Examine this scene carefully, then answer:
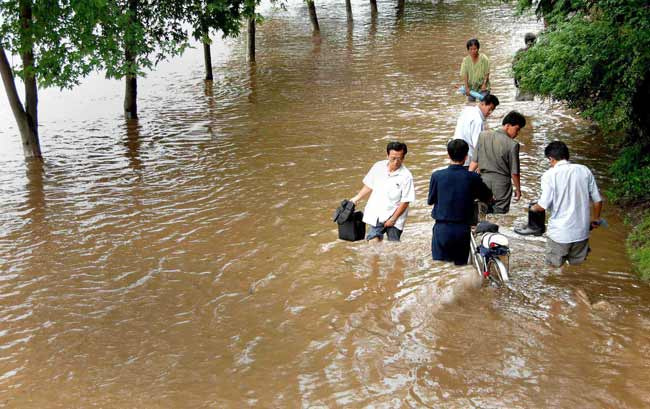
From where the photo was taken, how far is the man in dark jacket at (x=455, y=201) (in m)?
7.65

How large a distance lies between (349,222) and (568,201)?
241cm

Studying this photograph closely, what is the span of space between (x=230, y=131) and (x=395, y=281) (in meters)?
9.48

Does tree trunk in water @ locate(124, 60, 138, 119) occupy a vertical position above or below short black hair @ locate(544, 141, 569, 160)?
below

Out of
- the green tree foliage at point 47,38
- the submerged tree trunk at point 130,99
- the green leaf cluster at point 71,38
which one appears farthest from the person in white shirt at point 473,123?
the submerged tree trunk at point 130,99

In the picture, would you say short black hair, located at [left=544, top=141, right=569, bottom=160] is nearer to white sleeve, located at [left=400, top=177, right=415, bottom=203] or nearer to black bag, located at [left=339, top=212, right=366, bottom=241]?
white sleeve, located at [left=400, top=177, right=415, bottom=203]

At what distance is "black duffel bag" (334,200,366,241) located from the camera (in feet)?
28.4

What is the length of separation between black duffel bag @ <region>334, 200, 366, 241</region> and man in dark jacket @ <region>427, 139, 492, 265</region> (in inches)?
44.5

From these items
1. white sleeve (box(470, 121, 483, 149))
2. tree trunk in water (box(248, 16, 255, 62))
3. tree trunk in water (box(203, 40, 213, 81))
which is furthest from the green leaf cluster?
tree trunk in water (box(248, 16, 255, 62))

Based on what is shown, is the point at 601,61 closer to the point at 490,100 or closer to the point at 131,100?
the point at 490,100

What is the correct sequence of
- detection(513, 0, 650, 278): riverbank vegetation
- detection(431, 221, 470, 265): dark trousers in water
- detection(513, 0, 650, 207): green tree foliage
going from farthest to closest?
1. detection(513, 0, 650, 207): green tree foliage
2. detection(513, 0, 650, 278): riverbank vegetation
3. detection(431, 221, 470, 265): dark trousers in water

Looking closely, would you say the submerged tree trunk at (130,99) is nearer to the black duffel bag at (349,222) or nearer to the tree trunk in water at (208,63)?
the tree trunk in water at (208,63)

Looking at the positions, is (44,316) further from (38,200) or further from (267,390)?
(38,200)

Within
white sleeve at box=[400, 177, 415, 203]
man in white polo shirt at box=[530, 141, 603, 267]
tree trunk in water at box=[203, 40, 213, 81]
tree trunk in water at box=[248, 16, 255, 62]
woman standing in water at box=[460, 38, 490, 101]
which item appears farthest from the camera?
tree trunk in water at box=[248, 16, 255, 62]

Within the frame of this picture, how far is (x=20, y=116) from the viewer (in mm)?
15523
